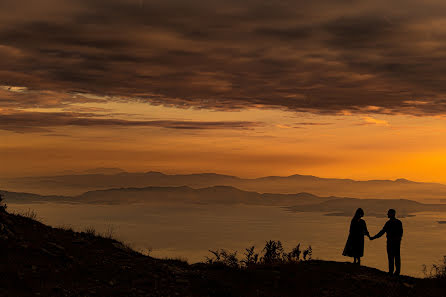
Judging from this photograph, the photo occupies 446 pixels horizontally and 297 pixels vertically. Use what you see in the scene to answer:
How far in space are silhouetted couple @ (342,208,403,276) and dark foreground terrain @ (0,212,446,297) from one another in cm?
77

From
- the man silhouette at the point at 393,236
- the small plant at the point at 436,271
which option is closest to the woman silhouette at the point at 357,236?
the man silhouette at the point at 393,236

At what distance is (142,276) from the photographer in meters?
16.0

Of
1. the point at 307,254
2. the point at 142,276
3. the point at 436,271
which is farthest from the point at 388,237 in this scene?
the point at 142,276

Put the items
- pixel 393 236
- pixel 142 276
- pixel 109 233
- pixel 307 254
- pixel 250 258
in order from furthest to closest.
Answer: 1. pixel 109 233
2. pixel 307 254
3. pixel 250 258
4. pixel 393 236
5. pixel 142 276

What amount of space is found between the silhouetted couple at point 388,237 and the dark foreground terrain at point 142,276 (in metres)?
0.77

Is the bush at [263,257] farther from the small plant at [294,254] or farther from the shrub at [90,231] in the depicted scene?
the shrub at [90,231]

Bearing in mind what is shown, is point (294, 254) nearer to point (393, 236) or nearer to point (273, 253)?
point (273, 253)

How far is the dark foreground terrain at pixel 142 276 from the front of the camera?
14.5 meters

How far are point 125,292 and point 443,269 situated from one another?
13.7m

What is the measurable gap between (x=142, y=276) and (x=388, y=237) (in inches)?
385

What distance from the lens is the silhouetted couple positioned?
62.5ft

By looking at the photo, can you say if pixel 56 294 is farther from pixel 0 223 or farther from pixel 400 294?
pixel 400 294

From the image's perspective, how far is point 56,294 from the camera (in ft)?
44.8

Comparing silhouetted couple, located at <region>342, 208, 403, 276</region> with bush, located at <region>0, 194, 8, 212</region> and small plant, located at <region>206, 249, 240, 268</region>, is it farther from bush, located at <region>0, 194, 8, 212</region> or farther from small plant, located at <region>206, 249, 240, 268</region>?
bush, located at <region>0, 194, 8, 212</region>
